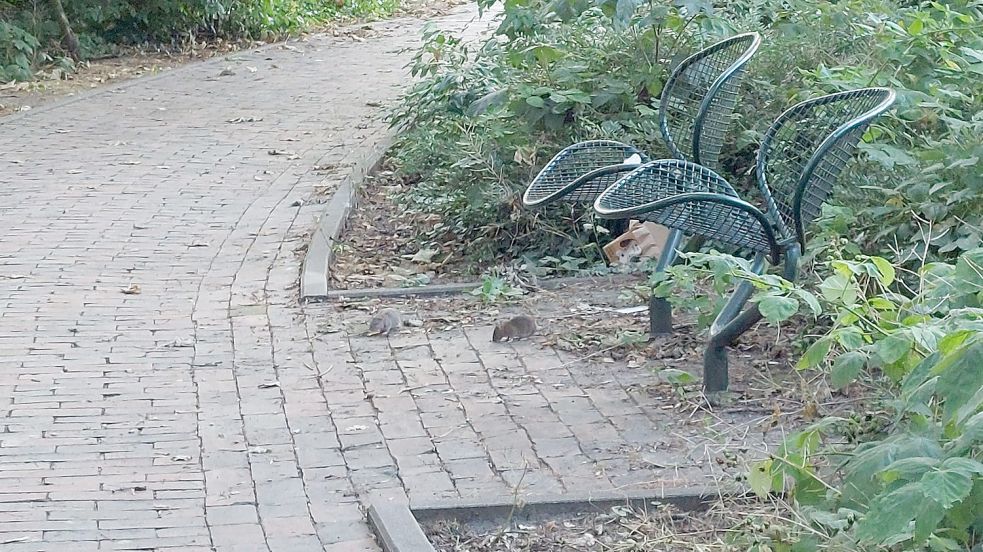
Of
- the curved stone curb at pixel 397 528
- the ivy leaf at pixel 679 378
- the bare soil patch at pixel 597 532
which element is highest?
the curved stone curb at pixel 397 528

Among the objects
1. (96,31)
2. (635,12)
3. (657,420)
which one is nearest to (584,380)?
(657,420)

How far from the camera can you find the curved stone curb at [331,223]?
6809 mm

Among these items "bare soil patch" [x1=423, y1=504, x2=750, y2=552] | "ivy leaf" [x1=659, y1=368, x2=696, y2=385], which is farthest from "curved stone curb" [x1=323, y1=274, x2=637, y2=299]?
"bare soil patch" [x1=423, y1=504, x2=750, y2=552]

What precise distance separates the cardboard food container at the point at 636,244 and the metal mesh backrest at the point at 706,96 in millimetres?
541

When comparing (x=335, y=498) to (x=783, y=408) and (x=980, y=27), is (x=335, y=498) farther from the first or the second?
(x=980, y=27)

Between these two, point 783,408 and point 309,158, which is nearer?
point 783,408

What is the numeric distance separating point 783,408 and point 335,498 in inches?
68.6

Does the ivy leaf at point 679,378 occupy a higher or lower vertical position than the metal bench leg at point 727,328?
lower

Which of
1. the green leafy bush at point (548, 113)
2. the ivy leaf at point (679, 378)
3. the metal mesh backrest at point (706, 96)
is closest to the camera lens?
the ivy leaf at point (679, 378)

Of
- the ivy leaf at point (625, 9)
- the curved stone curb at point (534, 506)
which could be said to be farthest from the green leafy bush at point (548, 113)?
the curved stone curb at point (534, 506)

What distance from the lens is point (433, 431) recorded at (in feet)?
15.9

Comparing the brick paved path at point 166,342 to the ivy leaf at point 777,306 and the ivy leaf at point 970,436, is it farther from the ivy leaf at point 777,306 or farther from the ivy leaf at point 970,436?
the ivy leaf at point 970,436

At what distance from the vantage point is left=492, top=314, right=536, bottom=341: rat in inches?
230

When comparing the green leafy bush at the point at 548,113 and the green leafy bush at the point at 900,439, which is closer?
the green leafy bush at the point at 900,439
